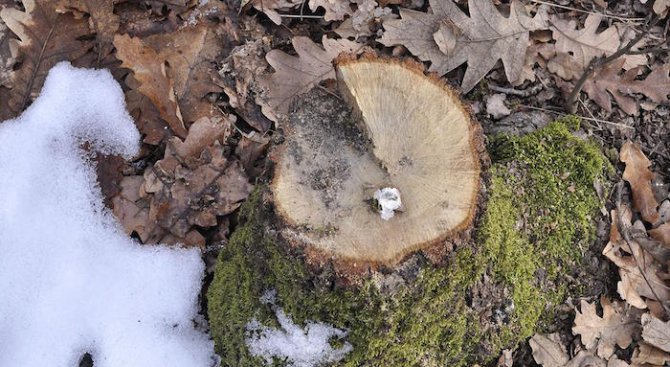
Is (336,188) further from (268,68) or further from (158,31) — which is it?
(158,31)

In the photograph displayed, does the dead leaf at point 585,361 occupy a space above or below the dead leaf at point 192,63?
below

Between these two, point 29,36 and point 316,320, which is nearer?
point 316,320

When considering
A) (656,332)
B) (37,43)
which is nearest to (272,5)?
(37,43)

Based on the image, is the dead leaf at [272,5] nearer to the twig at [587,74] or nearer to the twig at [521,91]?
the twig at [521,91]

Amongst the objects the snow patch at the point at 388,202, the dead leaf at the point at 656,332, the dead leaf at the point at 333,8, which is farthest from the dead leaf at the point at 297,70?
the dead leaf at the point at 656,332

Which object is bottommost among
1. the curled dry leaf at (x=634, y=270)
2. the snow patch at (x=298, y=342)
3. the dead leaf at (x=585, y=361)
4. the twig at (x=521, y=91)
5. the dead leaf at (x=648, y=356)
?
the dead leaf at (x=648, y=356)

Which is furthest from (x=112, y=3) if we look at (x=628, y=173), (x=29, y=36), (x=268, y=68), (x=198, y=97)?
(x=628, y=173)

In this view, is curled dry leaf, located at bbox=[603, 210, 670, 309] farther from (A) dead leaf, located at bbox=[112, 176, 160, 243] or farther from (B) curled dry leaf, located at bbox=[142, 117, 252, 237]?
(A) dead leaf, located at bbox=[112, 176, 160, 243]
